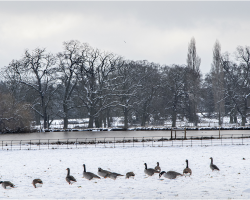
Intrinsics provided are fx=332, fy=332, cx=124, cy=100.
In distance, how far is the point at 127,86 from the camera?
74375 mm

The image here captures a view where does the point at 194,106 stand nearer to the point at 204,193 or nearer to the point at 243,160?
the point at 243,160

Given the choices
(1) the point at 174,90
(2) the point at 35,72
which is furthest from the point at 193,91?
(2) the point at 35,72

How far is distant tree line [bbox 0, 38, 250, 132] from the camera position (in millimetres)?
68188

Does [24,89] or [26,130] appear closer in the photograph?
[26,130]

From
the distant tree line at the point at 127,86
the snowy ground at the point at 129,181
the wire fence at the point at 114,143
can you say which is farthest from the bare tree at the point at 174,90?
the snowy ground at the point at 129,181

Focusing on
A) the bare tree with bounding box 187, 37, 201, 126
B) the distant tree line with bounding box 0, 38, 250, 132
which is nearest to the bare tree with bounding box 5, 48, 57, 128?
the distant tree line with bounding box 0, 38, 250, 132

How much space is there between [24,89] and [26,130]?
55.2 ft

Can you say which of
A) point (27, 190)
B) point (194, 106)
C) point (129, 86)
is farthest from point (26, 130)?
point (27, 190)

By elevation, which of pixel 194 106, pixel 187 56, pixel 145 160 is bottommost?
pixel 145 160

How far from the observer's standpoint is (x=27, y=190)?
16.3m

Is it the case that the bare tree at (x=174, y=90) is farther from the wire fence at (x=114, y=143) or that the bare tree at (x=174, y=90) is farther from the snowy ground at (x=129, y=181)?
the snowy ground at (x=129, y=181)

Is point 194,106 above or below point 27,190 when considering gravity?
above

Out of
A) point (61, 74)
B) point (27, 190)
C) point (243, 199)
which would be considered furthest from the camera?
point (61, 74)

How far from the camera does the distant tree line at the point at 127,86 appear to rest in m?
68.2
